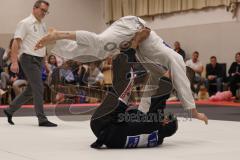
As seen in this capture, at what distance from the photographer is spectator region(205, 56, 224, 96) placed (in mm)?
12413

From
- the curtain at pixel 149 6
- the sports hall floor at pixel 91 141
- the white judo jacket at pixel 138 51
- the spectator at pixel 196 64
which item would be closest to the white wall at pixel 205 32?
the curtain at pixel 149 6

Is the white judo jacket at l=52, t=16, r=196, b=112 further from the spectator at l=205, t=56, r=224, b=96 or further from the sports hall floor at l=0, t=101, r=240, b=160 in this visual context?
the spectator at l=205, t=56, r=224, b=96

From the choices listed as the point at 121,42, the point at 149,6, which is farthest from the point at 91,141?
the point at 149,6

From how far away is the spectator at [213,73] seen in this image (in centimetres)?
1241

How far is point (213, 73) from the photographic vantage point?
41.4 ft

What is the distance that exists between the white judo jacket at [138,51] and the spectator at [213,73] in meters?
8.17

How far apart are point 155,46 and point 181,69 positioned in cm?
29

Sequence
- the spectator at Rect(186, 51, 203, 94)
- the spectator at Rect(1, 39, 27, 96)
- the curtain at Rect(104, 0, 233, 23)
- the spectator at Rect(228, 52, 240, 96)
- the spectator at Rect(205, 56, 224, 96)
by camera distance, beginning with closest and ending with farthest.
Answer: the spectator at Rect(1, 39, 27, 96), the spectator at Rect(228, 52, 240, 96), the spectator at Rect(205, 56, 224, 96), the spectator at Rect(186, 51, 203, 94), the curtain at Rect(104, 0, 233, 23)

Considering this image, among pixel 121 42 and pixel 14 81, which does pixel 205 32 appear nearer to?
pixel 14 81

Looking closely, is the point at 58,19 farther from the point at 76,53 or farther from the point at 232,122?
the point at 76,53

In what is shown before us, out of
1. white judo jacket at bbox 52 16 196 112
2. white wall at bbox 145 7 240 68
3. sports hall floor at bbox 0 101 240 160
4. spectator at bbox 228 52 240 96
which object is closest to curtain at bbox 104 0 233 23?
white wall at bbox 145 7 240 68

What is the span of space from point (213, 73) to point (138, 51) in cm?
857

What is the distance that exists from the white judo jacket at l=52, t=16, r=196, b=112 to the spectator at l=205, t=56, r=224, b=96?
26.8ft

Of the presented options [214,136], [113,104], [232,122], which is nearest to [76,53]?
[113,104]
